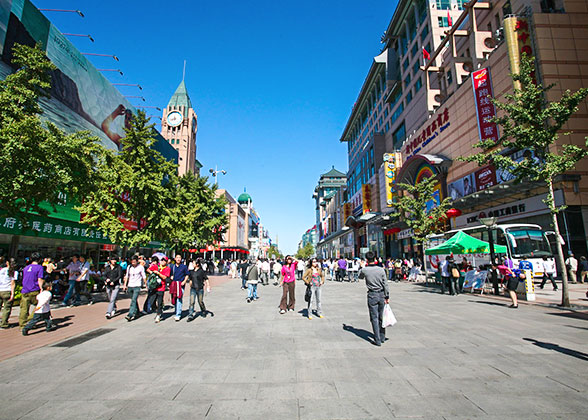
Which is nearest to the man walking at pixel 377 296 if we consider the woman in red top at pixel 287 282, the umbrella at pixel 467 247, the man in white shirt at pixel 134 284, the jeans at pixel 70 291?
the woman in red top at pixel 287 282

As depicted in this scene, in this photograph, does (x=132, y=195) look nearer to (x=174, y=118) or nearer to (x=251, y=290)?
(x=251, y=290)

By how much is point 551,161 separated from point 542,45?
14.6 m

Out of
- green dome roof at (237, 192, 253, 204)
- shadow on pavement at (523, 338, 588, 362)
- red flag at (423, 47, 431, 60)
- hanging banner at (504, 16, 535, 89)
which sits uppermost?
green dome roof at (237, 192, 253, 204)

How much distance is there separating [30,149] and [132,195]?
636 cm

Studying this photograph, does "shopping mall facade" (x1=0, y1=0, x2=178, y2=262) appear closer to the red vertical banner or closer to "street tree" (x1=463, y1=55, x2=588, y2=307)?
"street tree" (x1=463, y1=55, x2=588, y2=307)

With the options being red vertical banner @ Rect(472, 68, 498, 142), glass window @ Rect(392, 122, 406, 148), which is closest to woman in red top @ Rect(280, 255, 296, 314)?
red vertical banner @ Rect(472, 68, 498, 142)

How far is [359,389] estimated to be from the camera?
13.3ft

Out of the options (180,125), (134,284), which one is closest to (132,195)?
(134,284)

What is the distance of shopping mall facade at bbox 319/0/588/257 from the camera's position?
19.8m

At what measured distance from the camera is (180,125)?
88875 millimetres

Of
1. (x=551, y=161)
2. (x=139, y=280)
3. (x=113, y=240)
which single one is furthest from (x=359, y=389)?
(x=113, y=240)

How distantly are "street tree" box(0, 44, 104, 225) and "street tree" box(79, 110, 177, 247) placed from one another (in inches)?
147

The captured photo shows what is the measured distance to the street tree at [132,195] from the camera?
50.5 ft

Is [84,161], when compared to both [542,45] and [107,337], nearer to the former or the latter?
[107,337]
